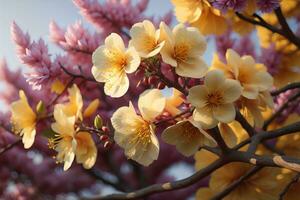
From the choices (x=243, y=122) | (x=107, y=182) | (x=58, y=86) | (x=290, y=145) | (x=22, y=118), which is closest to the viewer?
(x=243, y=122)

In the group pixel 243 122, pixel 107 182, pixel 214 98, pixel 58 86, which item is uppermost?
pixel 214 98

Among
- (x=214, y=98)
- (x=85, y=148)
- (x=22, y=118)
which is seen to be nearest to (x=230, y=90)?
(x=214, y=98)

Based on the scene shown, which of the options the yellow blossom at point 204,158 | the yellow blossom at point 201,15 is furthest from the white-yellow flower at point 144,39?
the yellow blossom at point 204,158

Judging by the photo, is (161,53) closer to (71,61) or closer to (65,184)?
(71,61)

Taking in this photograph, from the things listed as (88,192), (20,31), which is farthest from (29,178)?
(20,31)

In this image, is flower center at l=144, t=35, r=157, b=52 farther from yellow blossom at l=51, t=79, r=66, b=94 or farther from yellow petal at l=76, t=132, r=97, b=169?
yellow blossom at l=51, t=79, r=66, b=94

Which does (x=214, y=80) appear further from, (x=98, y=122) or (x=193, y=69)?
(x=98, y=122)
